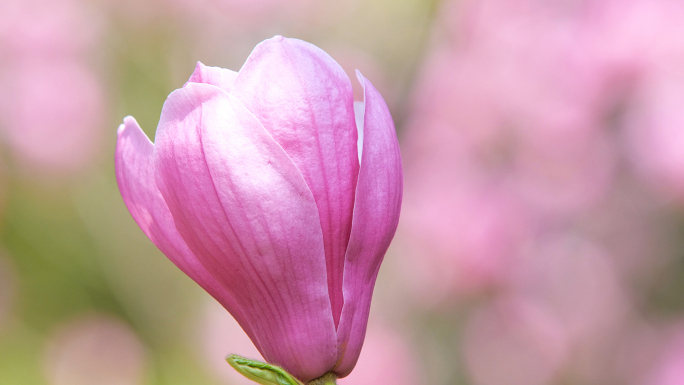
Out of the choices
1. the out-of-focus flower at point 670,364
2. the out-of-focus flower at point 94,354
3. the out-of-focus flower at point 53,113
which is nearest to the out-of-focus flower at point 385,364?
the out-of-focus flower at point 670,364

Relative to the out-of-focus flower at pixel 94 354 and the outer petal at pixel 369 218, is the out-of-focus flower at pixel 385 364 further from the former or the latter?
the outer petal at pixel 369 218

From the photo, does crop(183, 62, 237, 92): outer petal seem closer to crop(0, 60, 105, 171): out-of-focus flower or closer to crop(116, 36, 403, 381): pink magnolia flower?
crop(116, 36, 403, 381): pink magnolia flower

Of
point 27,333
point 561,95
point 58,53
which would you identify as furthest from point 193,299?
point 561,95

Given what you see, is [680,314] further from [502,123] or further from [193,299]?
[193,299]

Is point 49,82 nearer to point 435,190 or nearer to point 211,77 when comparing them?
point 435,190

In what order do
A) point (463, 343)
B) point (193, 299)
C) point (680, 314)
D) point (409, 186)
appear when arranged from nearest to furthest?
point (680, 314) < point (463, 343) < point (409, 186) < point (193, 299)

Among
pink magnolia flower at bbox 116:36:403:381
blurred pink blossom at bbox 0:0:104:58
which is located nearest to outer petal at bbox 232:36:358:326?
pink magnolia flower at bbox 116:36:403:381
